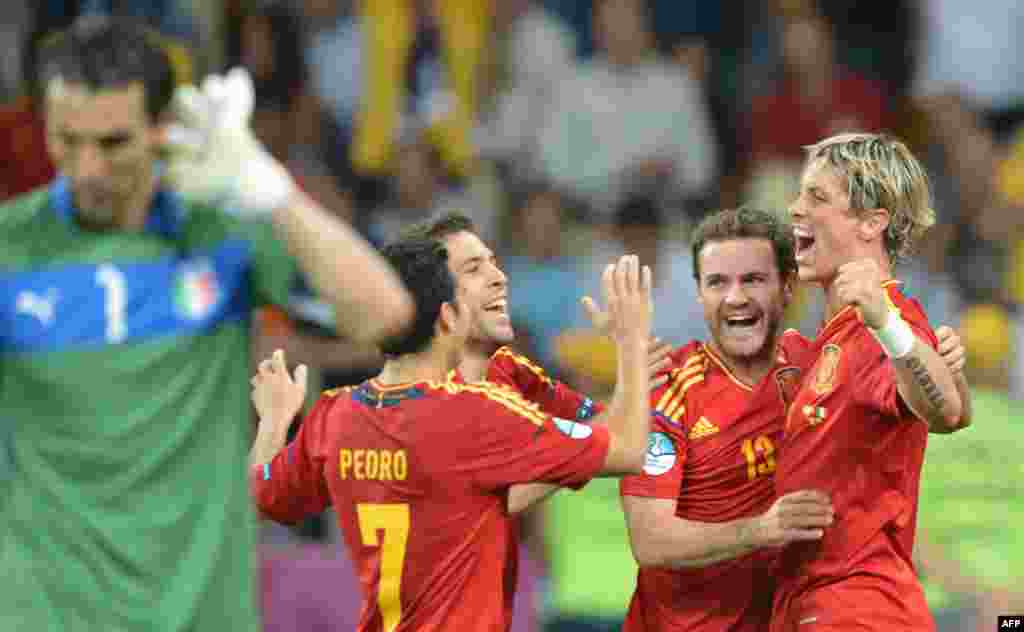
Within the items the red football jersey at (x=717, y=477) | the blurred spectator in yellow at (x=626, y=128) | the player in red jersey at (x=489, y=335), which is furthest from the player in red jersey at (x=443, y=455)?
the blurred spectator in yellow at (x=626, y=128)

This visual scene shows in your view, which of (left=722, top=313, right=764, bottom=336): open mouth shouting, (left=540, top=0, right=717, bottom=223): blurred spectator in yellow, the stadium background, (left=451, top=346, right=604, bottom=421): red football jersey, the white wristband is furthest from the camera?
(left=540, top=0, right=717, bottom=223): blurred spectator in yellow

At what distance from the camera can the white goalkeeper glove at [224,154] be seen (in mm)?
3711

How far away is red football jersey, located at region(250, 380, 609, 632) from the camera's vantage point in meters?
4.67

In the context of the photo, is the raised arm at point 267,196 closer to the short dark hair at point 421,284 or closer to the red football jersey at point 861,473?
the short dark hair at point 421,284

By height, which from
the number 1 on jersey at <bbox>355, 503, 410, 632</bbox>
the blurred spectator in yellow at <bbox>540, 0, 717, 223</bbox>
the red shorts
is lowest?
the red shorts

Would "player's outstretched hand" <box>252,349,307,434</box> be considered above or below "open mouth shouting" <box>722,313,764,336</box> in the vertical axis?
below

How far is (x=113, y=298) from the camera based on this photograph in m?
3.90

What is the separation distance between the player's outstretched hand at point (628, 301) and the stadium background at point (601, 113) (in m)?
4.88

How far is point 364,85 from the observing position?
1095 cm

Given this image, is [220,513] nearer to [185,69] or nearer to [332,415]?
[332,415]

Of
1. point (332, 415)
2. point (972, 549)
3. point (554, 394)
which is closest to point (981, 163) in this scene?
point (972, 549)

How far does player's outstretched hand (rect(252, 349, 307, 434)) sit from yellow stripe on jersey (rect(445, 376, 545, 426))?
772mm

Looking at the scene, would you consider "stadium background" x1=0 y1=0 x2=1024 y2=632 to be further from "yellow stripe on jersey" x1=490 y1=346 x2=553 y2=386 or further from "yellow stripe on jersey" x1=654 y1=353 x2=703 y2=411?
"yellow stripe on jersey" x1=654 y1=353 x2=703 y2=411

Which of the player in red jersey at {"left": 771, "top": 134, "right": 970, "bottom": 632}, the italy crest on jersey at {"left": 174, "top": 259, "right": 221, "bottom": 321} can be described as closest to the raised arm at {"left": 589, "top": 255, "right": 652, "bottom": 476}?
the player in red jersey at {"left": 771, "top": 134, "right": 970, "bottom": 632}
